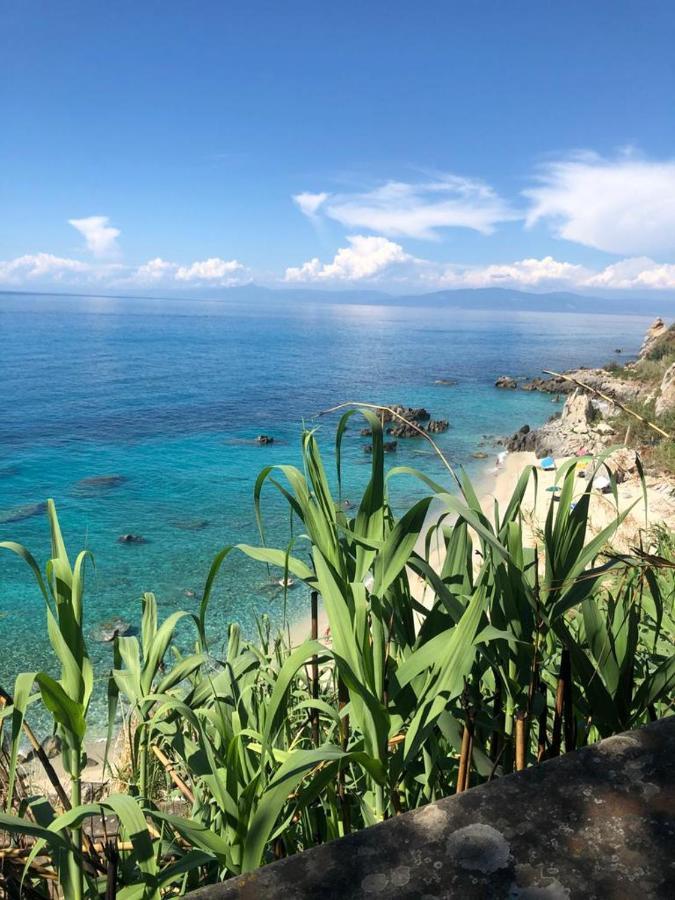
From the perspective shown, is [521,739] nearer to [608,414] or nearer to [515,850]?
[515,850]

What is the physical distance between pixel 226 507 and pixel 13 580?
674cm

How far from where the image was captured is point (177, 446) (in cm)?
2747

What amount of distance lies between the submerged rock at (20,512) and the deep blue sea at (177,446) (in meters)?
0.13

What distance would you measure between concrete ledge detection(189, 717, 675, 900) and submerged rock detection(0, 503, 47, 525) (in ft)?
60.3

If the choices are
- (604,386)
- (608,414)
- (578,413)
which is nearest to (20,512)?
(578,413)

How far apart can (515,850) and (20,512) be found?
19.6 meters

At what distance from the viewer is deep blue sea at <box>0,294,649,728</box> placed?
12969 millimetres

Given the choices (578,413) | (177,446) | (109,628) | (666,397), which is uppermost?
(666,397)

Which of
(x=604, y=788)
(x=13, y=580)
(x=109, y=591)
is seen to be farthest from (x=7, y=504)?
(x=604, y=788)

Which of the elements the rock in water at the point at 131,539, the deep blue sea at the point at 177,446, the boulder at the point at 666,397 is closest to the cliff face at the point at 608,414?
the boulder at the point at 666,397

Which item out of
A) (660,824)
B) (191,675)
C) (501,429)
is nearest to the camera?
(660,824)

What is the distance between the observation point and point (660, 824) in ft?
2.58

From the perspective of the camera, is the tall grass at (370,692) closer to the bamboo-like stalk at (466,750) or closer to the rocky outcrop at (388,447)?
the bamboo-like stalk at (466,750)

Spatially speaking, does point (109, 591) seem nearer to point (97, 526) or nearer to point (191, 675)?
point (97, 526)
